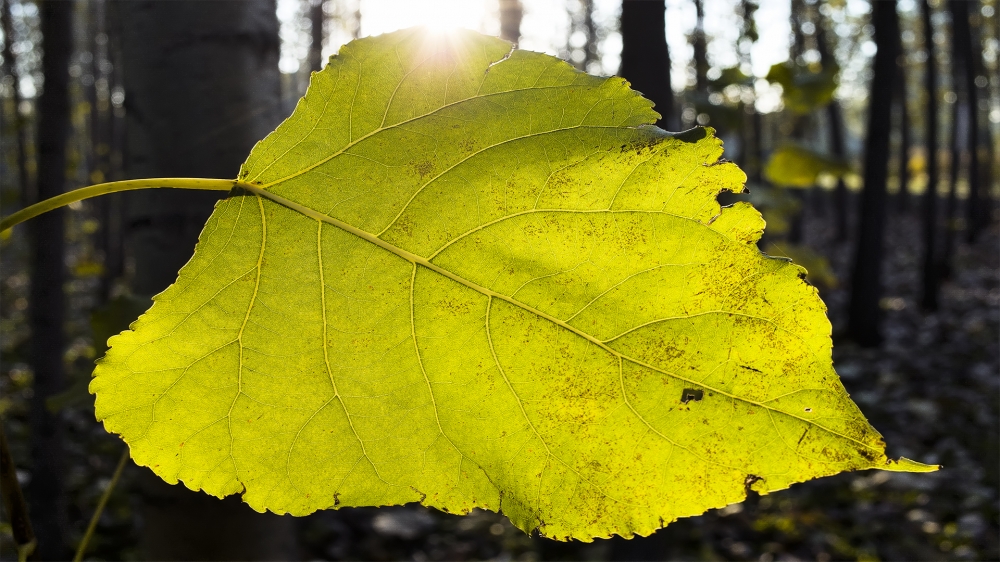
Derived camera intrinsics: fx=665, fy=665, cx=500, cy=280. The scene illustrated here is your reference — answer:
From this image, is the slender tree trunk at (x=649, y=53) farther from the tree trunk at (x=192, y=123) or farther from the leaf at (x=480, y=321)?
the leaf at (x=480, y=321)

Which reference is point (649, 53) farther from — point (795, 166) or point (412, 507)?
point (412, 507)

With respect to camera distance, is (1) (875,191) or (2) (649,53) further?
(1) (875,191)

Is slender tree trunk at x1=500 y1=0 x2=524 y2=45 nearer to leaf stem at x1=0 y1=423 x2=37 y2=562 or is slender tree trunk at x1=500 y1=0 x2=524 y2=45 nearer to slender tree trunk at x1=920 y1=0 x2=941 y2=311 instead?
slender tree trunk at x1=920 y1=0 x2=941 y2=311

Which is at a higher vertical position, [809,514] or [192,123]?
[192,123]

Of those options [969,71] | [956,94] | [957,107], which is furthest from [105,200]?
[956,94]

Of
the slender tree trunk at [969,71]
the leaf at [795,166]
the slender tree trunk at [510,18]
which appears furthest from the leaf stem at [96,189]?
the slender tree trunk at [969,71]

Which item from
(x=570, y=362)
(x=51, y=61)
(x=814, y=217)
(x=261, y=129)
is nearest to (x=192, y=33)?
(x=261, y=129)
